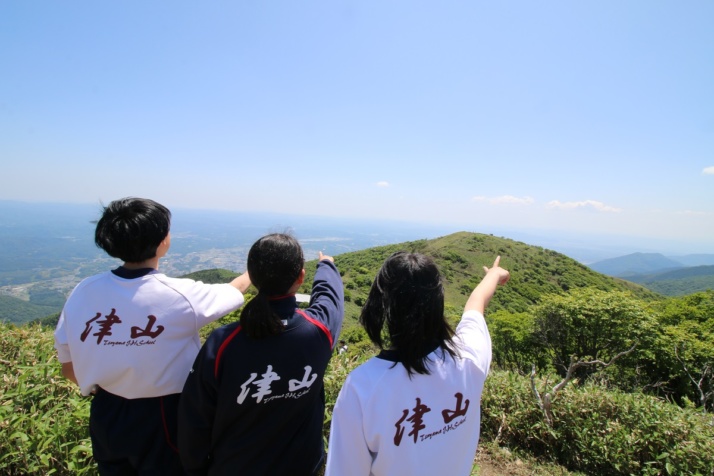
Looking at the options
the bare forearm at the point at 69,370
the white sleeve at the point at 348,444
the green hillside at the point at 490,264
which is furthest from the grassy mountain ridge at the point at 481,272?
the white sleeve at the point at 348,444

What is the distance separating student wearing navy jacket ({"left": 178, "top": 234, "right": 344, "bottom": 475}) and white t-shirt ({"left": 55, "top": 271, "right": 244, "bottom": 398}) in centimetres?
25

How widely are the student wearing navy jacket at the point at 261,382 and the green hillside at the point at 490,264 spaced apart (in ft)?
79.6

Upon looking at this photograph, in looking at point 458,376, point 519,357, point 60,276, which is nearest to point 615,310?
point 519,357

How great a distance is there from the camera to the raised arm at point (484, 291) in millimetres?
1597

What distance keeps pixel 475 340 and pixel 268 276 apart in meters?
0.93

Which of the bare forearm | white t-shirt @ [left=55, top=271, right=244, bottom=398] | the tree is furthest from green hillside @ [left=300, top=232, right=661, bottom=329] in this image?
white t-shirt @ [left=55, top=271, right=244, bottom=398]

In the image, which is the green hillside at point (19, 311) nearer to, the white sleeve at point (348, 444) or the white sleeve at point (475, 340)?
the white sleeve at point (348, 444)

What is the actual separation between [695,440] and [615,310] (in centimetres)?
1665

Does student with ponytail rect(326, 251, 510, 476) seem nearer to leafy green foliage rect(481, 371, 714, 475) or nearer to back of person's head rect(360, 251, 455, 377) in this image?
back of person's head rect(360, 251, 455, 377)

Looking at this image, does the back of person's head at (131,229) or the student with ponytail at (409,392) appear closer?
the student with ponytail at (409,392)

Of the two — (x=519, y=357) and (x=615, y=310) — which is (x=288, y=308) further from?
(x=519, y=357)

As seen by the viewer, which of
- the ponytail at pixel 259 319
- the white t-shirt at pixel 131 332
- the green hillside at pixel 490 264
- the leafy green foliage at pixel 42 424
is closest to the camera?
the ponytail at pixel 259 319

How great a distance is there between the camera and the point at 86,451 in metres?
2.21

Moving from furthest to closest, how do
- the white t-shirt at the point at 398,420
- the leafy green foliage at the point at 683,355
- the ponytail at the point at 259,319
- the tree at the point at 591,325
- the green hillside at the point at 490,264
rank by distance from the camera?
the green hillside at the point at 490,264 → the tree at the point at 591,325 → the leafy green foliage at the point at 683,355 → the ponytail at the point at 259,319 → the white t-shirt at the point at 398,420
